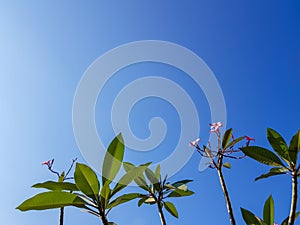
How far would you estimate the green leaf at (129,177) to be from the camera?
1.77m

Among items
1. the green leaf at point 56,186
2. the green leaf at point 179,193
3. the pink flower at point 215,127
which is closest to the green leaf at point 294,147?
the pink flower at point 215,127

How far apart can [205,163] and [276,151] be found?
0.49 metres

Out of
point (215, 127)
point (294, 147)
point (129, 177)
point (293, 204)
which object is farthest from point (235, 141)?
point (129, 177)

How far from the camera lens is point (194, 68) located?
241 centimetres

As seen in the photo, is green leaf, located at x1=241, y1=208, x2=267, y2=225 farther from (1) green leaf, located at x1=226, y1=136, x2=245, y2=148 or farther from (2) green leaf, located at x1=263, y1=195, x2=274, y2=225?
(1) green leaf, located at x1=226, y1=136, x2=245, y2=148

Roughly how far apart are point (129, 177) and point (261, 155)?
0.97m

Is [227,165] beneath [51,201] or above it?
above

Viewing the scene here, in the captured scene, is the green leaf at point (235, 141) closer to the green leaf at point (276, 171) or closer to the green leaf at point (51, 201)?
the green leaf at point (276, 171)

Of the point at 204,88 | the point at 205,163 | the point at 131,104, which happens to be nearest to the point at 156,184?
the point at 205,163

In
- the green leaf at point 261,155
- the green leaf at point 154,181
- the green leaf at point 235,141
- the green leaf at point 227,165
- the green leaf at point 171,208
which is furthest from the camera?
the green leaf at point 227,165

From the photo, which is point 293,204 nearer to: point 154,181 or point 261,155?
point 261,155

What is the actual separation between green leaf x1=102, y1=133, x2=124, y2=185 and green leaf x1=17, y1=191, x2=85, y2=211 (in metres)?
0.19

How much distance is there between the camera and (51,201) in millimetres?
1724

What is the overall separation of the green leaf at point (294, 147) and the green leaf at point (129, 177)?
1.01 meters
